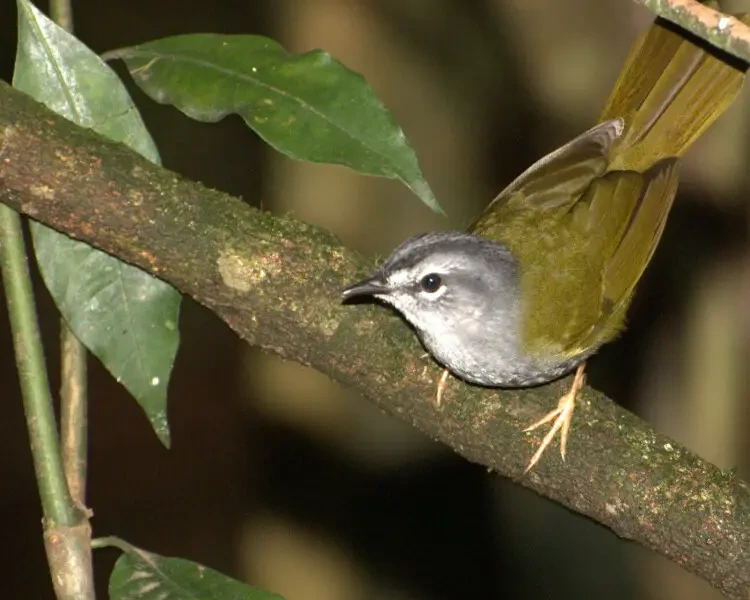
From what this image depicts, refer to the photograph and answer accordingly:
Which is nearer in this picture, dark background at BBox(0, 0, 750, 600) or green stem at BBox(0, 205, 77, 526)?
green stem at BBox(0, 205, 77, 526)

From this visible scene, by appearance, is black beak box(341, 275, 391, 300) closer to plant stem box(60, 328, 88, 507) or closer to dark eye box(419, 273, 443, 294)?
dark eye box(419, 273, 443, 294)

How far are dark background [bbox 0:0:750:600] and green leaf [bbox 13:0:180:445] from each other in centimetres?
317

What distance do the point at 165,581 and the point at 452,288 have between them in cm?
139

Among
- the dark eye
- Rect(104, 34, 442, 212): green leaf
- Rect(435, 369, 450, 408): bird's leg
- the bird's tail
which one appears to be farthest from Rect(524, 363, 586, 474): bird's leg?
the bird's tail

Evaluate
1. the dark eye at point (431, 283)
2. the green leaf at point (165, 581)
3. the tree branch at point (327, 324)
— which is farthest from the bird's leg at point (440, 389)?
the green leaf at point (165, 581)

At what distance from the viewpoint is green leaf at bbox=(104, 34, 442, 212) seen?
2.11 metres

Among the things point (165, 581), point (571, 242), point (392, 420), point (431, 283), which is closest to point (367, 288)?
point (431, 283)

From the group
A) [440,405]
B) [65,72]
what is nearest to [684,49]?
[440,405]

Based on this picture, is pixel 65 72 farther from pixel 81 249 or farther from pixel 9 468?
pixel 9 468

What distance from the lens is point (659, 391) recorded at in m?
5.84

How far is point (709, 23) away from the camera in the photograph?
5.83ft

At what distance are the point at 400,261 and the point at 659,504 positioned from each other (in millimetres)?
936

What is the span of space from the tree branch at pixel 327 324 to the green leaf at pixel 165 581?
619 mm

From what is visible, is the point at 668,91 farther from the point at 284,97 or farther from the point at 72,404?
the point at 72,404
